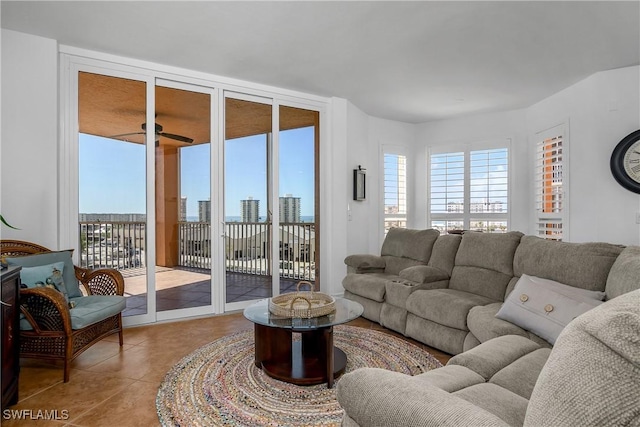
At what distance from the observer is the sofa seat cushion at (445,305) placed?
276 centimetres

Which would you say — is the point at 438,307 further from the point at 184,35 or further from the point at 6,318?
the point at 184,35

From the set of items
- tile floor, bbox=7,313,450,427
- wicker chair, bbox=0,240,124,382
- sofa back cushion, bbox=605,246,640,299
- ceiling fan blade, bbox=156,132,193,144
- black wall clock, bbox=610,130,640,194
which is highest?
ceiling fan blade, bbox=156,132,193,144

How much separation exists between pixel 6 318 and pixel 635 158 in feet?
17.3

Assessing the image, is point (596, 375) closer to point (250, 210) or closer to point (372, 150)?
point (250, 210)

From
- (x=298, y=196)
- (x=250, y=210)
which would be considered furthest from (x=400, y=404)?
(x=298, y=196)

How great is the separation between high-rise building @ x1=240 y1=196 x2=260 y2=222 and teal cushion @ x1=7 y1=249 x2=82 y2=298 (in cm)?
177

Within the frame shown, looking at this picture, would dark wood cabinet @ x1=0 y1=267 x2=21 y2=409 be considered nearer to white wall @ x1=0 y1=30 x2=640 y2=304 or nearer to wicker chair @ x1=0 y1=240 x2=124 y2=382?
wicker chair @ x1=0 y1=240 x2=124 y2=382

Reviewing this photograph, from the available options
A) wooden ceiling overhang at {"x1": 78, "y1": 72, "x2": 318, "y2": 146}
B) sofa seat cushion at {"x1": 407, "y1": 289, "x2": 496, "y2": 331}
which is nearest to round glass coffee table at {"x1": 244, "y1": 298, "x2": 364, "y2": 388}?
sofa seat cushion at {"x1": 407, "y1": 289, "x2": 496, "y2": 331}

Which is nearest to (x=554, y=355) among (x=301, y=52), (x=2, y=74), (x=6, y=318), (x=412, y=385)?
(x=412, y=385)

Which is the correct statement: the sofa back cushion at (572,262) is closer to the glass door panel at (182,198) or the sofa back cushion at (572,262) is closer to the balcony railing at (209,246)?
the balcony railing at (209,246)

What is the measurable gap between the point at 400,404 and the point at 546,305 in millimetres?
1592

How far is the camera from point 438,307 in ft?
9.57

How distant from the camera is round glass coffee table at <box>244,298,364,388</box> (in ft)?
7.70
